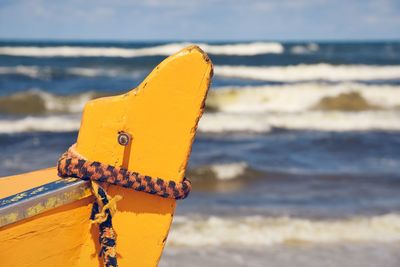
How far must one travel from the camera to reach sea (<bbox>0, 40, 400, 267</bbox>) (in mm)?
4262

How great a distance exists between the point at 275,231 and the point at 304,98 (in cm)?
1222

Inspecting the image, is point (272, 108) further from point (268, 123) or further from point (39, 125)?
point (39, 125)

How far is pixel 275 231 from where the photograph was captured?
455 centimetres

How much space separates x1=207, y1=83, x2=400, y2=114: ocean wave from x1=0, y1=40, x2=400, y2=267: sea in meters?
0.04

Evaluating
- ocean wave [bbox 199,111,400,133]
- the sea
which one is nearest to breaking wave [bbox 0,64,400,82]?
the sea

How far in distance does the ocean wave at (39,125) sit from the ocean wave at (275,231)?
6055 millimetres

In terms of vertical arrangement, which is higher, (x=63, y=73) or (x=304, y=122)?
(x=63, y=73)

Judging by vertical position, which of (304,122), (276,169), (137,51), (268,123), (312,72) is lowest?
(276,169)

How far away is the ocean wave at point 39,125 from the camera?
399 inches

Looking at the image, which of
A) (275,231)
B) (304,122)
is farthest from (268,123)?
(275,231)

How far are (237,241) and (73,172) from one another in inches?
110

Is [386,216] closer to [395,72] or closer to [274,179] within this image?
[274,179]

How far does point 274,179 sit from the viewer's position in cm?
657

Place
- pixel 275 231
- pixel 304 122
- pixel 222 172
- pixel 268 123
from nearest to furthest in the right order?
pixel 275 231 < pixel 222 172 < pixel 268 123 < pixel 304 122
